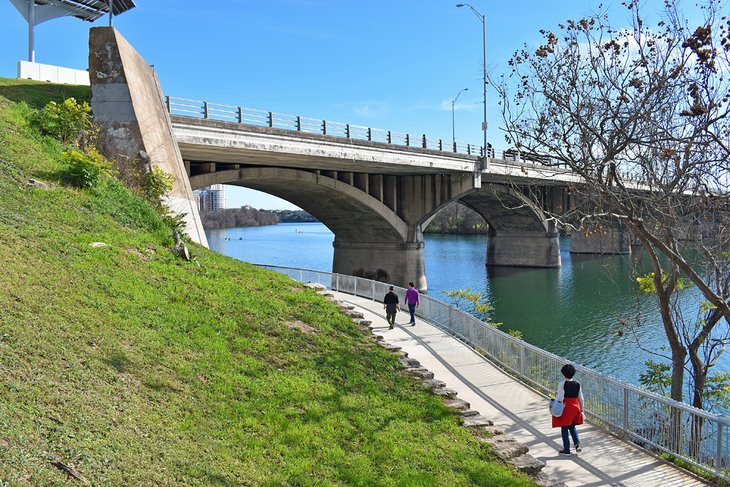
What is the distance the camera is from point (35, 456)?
15.1 ft

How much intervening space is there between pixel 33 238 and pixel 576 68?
10788 millimetres

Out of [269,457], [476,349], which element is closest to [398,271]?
[476,349]

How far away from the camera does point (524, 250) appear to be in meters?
57.1

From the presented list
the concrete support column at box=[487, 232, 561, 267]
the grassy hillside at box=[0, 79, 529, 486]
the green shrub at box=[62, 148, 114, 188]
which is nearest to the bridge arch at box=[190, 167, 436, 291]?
the green shrub at box=[62, 148, 114, 188]

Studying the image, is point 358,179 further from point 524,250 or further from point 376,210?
point 524,250

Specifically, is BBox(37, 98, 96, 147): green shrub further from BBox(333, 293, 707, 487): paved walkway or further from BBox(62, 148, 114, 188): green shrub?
BBox(333, 293, 707, 487): paved walkway

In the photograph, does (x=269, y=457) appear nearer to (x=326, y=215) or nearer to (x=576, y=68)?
(x=576, y=68)

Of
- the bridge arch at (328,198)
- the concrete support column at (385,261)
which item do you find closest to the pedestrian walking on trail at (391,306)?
the bridge arch at (328,198)

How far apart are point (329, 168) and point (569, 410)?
927 inches

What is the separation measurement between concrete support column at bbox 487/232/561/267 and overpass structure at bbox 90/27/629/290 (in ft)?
11.4

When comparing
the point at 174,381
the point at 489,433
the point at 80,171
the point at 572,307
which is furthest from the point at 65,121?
the point at 572,307

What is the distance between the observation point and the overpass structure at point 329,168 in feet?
57.2

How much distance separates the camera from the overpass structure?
1742cm

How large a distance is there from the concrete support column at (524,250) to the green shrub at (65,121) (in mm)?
46903
